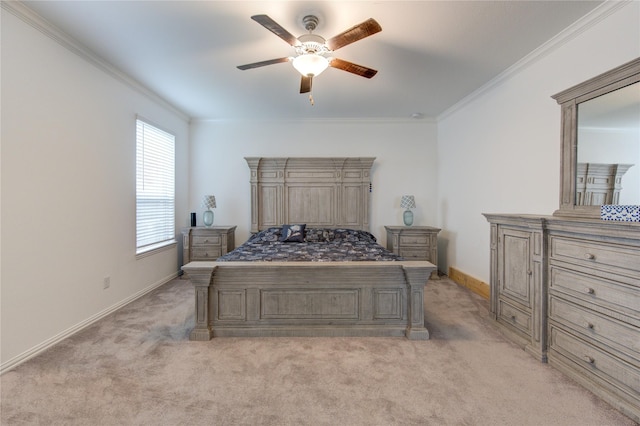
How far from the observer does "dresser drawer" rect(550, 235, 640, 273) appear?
1.68 metres

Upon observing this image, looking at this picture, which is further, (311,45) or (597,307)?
(311,45)

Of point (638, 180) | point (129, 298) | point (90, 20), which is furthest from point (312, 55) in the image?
point (129, 298)

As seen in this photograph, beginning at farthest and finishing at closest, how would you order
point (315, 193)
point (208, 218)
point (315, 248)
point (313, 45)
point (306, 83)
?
point (315, 193)
point (208, 218)
point (315, 248)
point (306, 83)
point (313, 45)

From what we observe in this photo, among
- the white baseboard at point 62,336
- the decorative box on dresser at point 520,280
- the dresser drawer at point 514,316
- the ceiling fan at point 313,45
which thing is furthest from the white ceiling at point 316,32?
the white baseboard at point 62,336

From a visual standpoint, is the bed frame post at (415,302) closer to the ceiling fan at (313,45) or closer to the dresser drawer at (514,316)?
the dresser drawer at (514,316)

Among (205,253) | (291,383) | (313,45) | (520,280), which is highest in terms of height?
(313,45)

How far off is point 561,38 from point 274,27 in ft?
7.98

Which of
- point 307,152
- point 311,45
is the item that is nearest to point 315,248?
point 307,152

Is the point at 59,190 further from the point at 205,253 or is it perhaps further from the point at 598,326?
the point at 598,326

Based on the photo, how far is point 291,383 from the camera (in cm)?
192

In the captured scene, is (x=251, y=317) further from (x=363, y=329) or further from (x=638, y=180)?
(x=638, y=180)

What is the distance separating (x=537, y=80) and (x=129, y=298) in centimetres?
494

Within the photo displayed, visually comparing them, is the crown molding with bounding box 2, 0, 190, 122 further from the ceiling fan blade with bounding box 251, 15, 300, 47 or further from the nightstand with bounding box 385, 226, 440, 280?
the nightstand with bounding box 385, 226, 440, 280

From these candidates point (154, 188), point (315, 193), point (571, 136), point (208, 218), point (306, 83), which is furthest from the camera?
point (315, 193)
